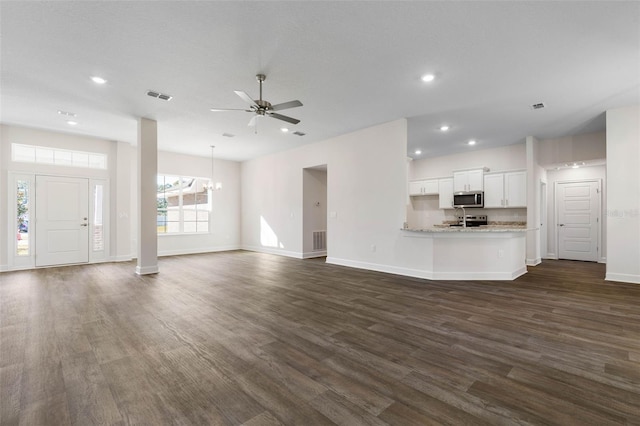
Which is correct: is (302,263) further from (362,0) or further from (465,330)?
(362,0)

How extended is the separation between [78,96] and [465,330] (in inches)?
246

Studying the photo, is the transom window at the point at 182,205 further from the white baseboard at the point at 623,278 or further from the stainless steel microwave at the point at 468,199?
the white baseboard at the point at 623,278

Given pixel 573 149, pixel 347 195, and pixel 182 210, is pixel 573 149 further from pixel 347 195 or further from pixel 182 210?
pixel 182 210

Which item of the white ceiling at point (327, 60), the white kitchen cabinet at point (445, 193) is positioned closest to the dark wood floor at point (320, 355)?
the white ceiling at point (327, 60)

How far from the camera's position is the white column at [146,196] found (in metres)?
5.62

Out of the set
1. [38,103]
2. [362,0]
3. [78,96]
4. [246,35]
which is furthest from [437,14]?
[38,103]

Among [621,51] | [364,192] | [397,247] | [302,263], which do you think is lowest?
[302,263]

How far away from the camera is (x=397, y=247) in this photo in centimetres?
575

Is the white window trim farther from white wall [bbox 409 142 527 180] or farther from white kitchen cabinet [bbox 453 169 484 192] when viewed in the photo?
white kitchen cabinet [bbox 453 169 484 192]

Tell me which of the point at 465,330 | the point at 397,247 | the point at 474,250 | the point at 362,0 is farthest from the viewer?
the point at 397,247

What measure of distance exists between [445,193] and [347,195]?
3492 millimetres

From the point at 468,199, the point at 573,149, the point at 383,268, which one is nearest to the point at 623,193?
the point at 573,149

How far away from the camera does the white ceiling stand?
8.75 feet

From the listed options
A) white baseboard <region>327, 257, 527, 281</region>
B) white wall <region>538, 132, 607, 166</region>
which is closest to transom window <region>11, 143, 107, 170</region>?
white baseboard <region>327, 257, 527, 281</region>
